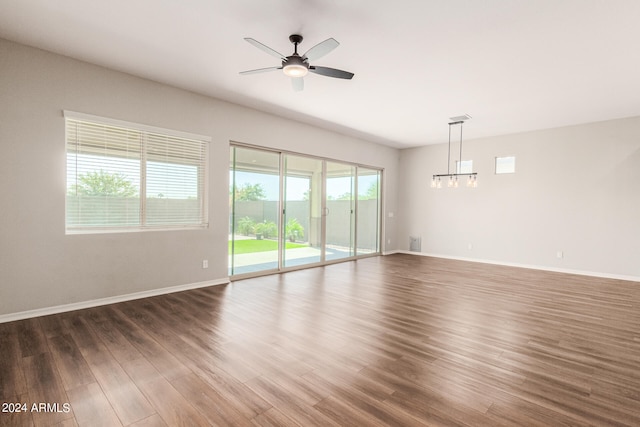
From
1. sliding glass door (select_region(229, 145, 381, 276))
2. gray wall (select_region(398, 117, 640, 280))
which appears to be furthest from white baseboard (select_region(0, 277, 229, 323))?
gray wall (select_region(398, 117, 640, 280))

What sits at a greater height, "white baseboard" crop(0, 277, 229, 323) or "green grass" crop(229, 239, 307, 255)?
"green grass" crop(229, 239, 307, 255)

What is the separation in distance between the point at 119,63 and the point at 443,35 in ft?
12.1

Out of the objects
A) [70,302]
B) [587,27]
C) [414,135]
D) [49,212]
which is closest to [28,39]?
[49,212]

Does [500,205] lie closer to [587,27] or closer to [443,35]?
[587,27]

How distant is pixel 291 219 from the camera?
609cm

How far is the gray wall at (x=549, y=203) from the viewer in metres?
5.66

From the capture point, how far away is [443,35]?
3.00 m

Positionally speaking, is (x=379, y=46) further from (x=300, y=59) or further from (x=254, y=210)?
(x=254, y=210)

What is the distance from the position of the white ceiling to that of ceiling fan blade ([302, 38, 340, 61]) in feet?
0.93

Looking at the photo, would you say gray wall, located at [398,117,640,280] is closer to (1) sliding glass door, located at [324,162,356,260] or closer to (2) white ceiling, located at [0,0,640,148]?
(2) white ceiling, located at [0,0,640,148]

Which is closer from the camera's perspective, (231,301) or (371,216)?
(231,301)

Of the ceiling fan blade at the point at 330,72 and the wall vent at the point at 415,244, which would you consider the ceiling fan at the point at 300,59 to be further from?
the wall vent at the point at 415,244

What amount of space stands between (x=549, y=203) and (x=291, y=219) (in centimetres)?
539

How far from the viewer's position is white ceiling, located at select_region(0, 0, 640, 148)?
8.68ft
